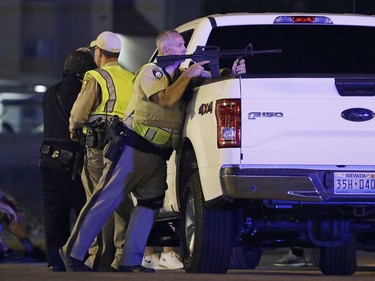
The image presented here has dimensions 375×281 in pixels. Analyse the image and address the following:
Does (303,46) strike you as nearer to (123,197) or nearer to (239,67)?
(239,67)

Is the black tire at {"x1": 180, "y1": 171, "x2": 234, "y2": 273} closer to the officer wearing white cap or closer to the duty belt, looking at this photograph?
the officer wearing white cap

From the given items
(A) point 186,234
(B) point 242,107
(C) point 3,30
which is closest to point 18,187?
(C) point 3,30

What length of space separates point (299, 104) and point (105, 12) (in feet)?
25.0

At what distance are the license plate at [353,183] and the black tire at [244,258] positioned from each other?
10.1ft

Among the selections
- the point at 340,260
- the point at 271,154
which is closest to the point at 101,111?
the point at 271,154

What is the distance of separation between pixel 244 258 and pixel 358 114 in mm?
3412

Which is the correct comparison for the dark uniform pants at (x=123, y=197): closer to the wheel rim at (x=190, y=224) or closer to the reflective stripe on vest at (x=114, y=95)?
the wheel rim at (x=190, y=224)

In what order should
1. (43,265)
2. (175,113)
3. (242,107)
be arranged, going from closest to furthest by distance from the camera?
(242,107), (175,113), (43,265)

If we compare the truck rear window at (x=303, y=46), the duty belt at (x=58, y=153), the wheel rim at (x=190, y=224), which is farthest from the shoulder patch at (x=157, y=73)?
the duty belt at (x=58, y=153)

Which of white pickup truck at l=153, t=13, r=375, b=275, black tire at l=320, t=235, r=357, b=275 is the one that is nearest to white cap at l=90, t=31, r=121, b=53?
white pickup truck at l=153, t=13, r=375, b=275

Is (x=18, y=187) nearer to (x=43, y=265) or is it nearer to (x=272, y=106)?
(x=43, y=265)

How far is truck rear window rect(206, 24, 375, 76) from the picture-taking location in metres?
10.1

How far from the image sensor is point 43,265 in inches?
497

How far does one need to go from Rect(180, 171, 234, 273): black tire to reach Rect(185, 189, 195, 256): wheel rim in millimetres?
43
